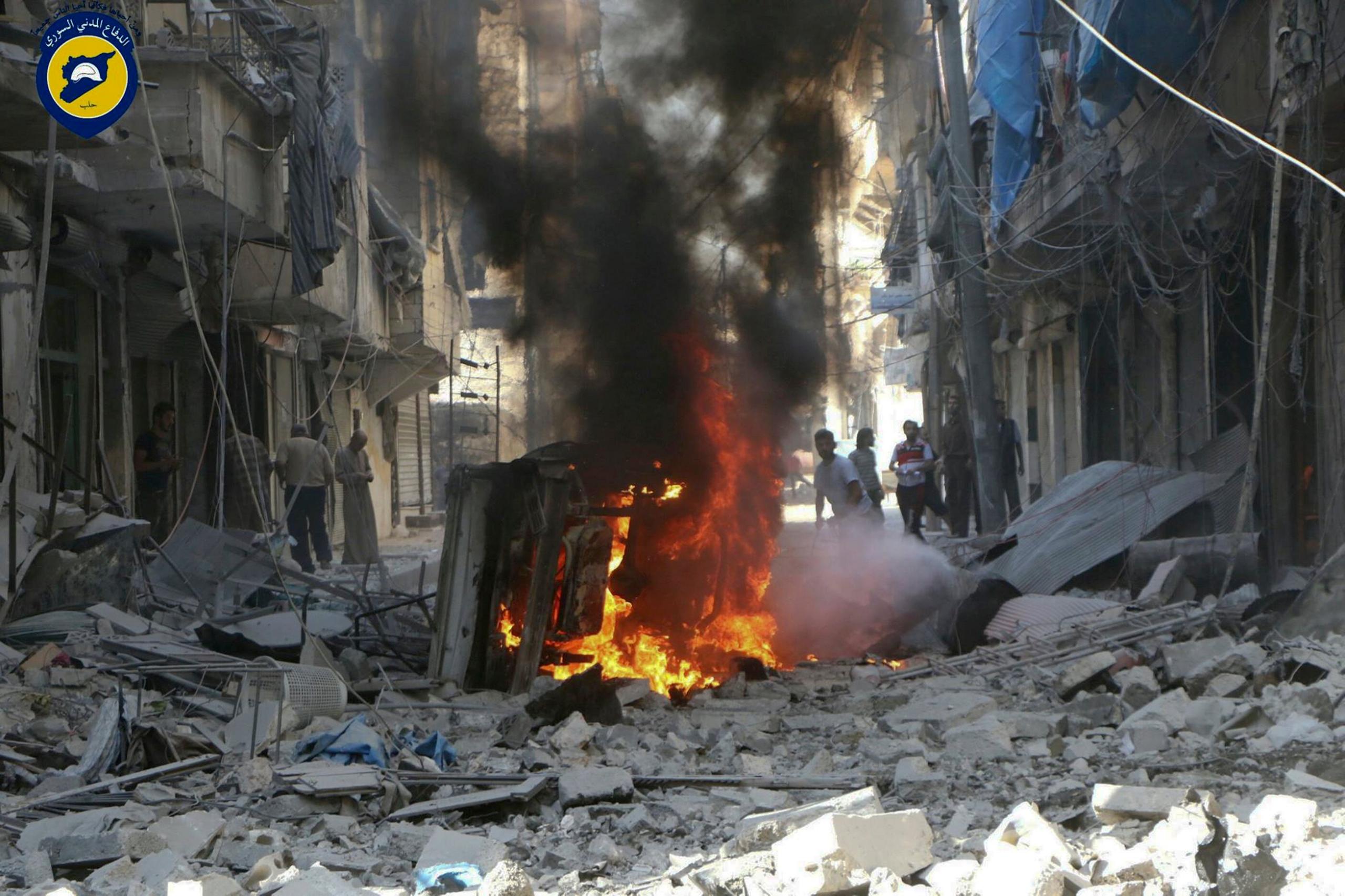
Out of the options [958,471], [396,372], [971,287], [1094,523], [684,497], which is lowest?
[1094,523]

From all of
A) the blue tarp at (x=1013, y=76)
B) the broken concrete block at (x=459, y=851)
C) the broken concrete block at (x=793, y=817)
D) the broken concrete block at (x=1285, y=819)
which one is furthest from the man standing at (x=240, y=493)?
the broken concrete block at (x=1285, y=819)

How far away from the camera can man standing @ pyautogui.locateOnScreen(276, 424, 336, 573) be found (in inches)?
580

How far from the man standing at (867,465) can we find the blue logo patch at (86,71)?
8.35m

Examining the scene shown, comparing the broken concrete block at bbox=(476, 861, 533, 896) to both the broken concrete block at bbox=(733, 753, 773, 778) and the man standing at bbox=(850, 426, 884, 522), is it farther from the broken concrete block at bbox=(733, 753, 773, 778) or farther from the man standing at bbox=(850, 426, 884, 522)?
the man standing at bbox=(850, 426, 884, 522)

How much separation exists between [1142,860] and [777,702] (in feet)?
12.7

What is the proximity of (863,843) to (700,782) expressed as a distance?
1.64 metres

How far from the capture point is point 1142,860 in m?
3.65

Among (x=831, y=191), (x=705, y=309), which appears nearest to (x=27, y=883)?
(x=705, y=309)

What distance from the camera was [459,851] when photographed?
4.47 m

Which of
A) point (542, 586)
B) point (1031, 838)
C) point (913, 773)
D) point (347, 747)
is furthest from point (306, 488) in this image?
point (1031, 838)

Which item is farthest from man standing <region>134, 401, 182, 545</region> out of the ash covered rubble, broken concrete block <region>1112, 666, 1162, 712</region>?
broken concrete block <region>1112, 666, 1162, 712</region>

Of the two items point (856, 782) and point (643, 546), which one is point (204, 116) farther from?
point (856, 782)

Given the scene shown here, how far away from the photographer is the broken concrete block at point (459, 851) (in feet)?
14.4

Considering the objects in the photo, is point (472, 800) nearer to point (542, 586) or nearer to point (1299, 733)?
point (542, 586)
